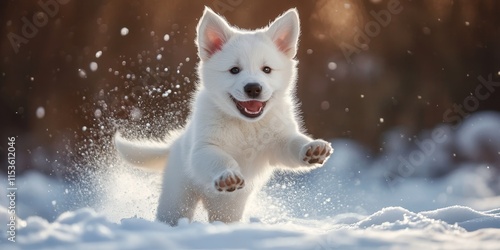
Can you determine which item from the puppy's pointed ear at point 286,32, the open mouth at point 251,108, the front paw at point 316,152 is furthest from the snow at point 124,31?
the front paw at point 316,152

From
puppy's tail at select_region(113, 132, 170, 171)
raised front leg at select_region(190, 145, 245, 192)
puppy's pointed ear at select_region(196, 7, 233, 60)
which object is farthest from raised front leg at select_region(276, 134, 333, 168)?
puppy's tail at select_region(113, 132, 170, 171)

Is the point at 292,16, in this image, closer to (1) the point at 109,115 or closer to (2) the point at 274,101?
(2) the point at 274,101

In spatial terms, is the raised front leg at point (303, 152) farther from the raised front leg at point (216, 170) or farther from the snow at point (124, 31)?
the snow at point (124, 31)

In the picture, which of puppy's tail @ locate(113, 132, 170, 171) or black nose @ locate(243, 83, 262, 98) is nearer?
black nose @ locate(243, 83, 262, 98)

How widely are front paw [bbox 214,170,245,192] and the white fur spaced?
262 millimetres

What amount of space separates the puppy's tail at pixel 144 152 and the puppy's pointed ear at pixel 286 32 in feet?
4.81

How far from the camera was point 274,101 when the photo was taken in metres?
5.58

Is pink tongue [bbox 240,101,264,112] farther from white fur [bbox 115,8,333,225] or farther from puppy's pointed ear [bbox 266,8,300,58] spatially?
puppy's pointed ear [bbox 266,8,300,58]

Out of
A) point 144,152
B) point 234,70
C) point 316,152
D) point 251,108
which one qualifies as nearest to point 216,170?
point 251,108

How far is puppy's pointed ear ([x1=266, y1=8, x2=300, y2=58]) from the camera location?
18.8 feet

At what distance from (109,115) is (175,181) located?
1.68 metres

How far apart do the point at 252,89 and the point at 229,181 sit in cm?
76

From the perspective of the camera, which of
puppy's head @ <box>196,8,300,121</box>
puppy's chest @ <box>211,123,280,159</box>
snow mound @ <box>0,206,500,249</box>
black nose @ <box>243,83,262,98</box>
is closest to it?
snow mound @ <box>0,206,500,249</box>

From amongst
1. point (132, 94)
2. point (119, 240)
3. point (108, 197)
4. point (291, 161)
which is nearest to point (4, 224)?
point (119, 240)
